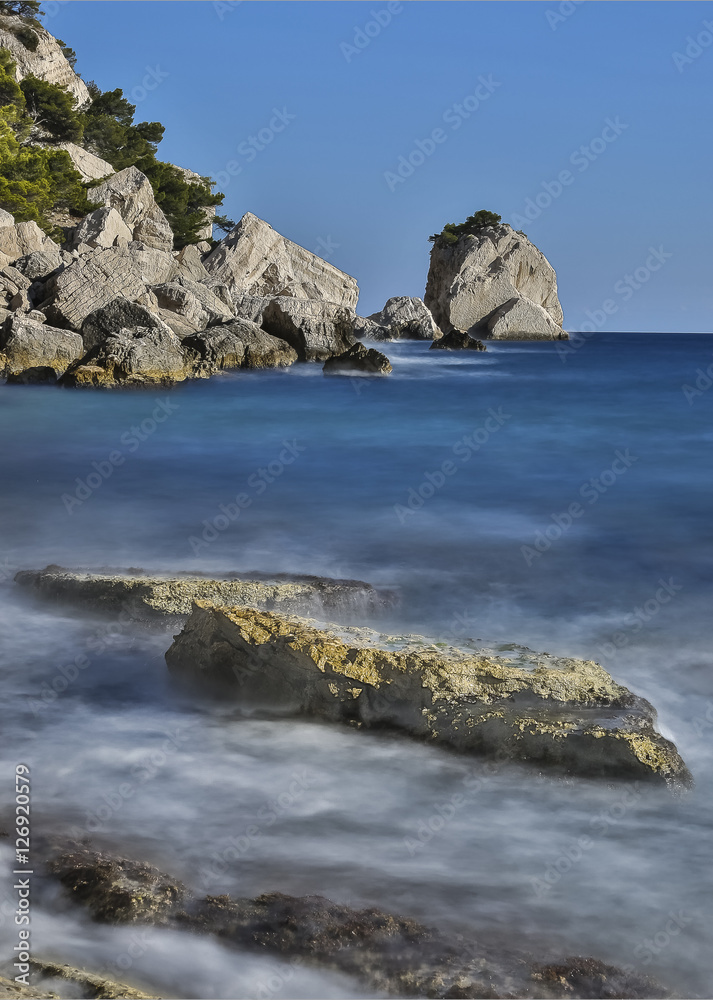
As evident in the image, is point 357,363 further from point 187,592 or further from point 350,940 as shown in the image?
point 350,940

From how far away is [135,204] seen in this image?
3806cm

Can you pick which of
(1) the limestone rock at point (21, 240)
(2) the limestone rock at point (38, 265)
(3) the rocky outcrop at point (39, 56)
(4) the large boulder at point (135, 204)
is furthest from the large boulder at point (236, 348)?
(3) the rocky outcrop at point (39, 56)

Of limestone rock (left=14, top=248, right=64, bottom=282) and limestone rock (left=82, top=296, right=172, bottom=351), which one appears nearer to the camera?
limestone rock (left=82, top=296, right=172, bottom=351)

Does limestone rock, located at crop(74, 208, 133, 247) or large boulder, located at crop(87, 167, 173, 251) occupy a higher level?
large boulder, located at crop(87, 167, 173, 251)

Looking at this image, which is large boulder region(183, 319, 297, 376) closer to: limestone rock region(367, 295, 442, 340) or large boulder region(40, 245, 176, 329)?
large boulder region(40, 245, 176, 329)

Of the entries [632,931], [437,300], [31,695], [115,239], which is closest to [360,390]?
[115,239]

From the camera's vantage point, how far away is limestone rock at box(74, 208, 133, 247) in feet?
107

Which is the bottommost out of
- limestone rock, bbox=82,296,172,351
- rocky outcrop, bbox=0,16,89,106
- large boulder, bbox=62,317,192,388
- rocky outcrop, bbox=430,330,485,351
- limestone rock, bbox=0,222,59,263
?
large boulder, bbox=62,317,192,388

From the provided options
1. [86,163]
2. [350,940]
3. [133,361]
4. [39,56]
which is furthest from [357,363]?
[39,56]

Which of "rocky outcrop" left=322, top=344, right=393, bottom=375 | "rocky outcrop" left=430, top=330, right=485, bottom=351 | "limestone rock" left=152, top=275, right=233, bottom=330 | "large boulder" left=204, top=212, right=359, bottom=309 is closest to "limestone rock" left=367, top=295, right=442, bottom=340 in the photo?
"large boulder" left=204, top=212, right=359, bottom=309

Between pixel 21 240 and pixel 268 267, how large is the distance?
21614 mm

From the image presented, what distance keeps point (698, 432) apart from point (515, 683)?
46.7 feet

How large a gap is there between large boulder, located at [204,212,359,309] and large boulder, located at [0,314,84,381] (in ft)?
75.3

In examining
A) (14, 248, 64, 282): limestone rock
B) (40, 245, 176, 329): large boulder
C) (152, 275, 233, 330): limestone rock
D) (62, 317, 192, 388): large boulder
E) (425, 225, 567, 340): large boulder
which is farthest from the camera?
(425, 225, 567, 340): large boulder
